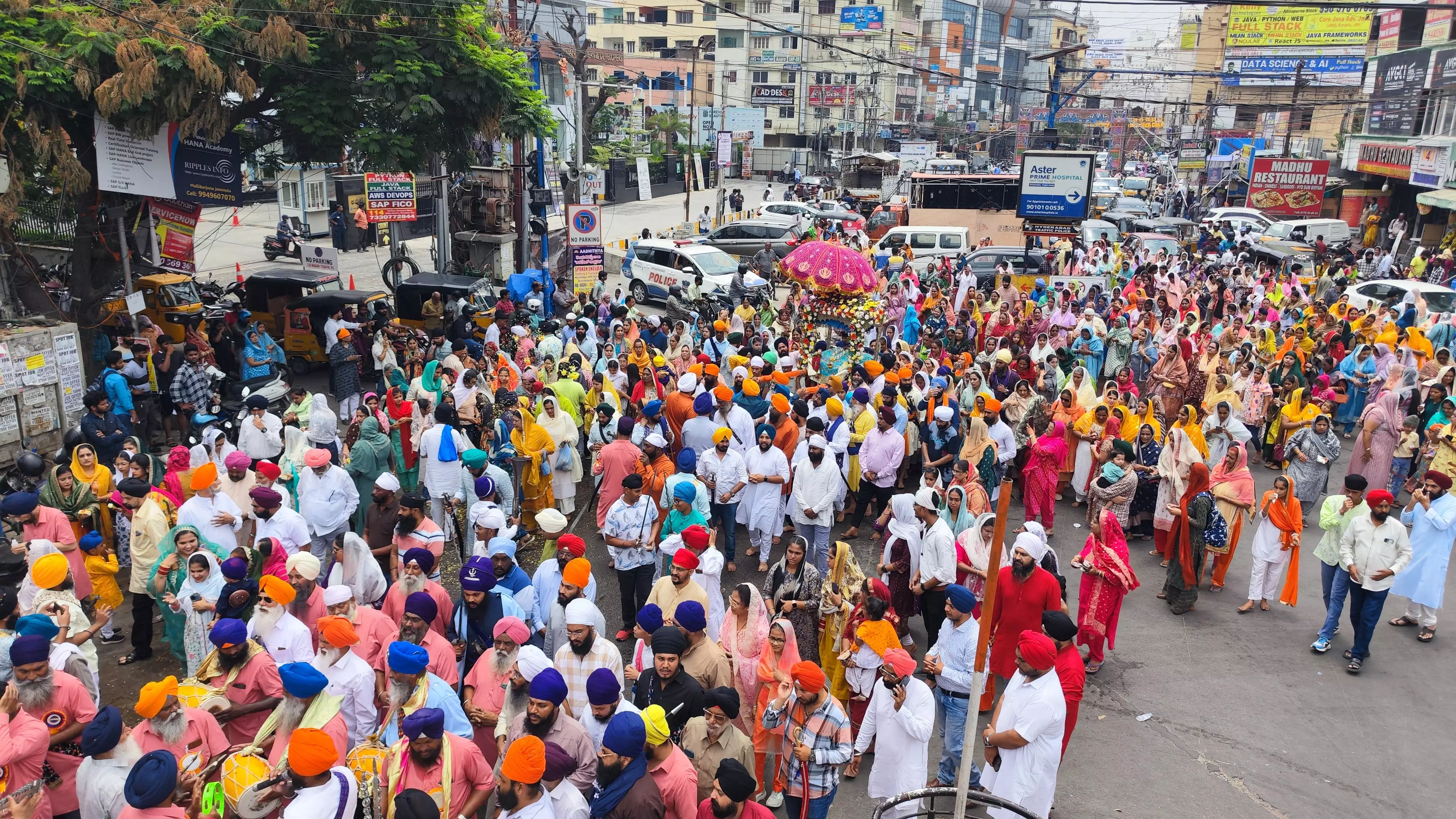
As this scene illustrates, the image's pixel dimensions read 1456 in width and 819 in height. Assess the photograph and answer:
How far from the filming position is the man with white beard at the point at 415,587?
6.12m

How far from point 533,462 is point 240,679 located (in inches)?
178

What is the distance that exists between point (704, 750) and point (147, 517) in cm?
472

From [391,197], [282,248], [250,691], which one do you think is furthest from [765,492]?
[282,248]

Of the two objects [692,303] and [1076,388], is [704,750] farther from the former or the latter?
[692,303]

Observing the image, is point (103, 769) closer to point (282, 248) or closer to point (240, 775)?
point (240, 775)

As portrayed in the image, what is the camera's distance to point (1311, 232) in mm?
31234

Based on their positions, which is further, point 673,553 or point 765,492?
point 765,492

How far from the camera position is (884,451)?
375 inches

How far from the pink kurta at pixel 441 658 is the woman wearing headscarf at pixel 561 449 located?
13.5 feet

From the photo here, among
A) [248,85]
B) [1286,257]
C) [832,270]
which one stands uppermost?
[248,85]

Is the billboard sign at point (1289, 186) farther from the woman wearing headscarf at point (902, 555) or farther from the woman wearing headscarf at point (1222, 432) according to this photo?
the woman wearing headscarf at point (902, 555)

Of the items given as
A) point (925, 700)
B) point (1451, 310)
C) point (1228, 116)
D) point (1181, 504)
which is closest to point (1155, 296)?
point (1451, 310)

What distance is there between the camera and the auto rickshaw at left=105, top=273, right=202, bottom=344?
1533cm

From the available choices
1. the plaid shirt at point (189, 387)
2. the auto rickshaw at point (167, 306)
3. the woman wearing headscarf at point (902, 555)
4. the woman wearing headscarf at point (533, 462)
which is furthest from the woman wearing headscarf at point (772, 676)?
the auto rickshaw at point (167, 306)
